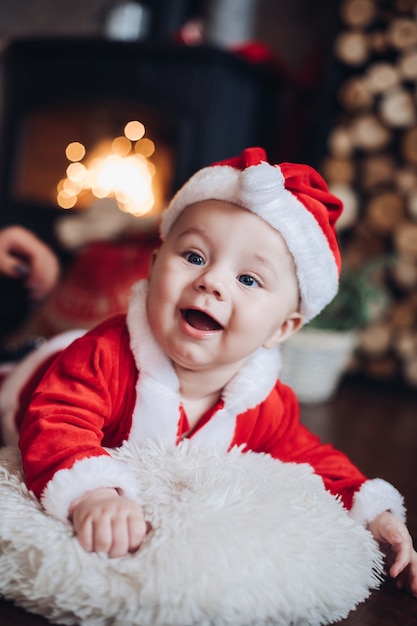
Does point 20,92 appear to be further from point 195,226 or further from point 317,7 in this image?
point 195,226

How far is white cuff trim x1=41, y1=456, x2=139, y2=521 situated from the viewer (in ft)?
2.25

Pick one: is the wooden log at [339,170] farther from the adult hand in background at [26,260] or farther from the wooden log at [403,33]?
the adult hand in background at [26,260]

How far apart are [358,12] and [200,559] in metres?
1.92

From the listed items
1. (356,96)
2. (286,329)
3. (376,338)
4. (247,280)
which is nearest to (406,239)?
(376,338)

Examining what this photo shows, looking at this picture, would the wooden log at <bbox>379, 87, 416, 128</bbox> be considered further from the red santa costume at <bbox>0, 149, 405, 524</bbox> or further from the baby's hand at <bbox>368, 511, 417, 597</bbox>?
the baby's hand at <bbox>368, 511, 417, 597</bbox>

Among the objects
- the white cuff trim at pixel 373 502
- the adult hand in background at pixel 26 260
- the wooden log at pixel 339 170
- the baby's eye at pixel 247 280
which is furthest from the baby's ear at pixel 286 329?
the wooden log at pixel 339 170

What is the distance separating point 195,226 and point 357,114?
60.4 inches

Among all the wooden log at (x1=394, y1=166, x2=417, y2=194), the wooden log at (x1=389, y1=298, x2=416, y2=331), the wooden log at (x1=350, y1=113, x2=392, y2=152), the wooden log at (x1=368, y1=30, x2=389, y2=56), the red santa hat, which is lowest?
the wooden log at (x1=389, y1=298, x2=416, y2=331)

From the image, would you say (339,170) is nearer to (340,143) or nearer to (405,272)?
(340,143)

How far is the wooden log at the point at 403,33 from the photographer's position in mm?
2051

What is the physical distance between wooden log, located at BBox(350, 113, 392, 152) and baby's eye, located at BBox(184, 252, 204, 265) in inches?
58.4

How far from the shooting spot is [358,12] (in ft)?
6.93

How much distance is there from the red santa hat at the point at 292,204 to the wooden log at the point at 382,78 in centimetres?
137

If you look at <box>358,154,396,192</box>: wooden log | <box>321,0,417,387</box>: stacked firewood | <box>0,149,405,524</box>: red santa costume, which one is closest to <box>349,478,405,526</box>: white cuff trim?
<box>0,149,405,524</box>: red santa costume
